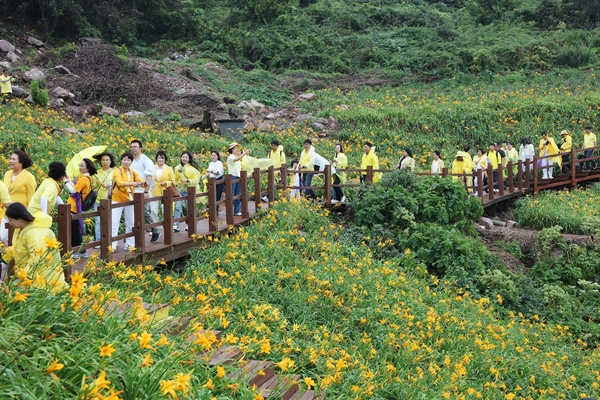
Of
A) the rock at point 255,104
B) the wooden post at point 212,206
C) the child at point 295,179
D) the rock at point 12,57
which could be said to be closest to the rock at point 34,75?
the rock at point 12,57

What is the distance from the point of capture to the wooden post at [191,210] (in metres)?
8.46

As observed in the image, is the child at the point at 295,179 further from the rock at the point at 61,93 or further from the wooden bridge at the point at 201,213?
the rock at the point at 61,93

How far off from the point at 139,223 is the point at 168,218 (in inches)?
27.3

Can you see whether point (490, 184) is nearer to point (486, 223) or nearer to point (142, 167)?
point (486, 223)

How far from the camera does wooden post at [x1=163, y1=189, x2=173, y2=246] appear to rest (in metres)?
8.00

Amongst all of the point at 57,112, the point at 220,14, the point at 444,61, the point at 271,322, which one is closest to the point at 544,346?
the point at 271,322

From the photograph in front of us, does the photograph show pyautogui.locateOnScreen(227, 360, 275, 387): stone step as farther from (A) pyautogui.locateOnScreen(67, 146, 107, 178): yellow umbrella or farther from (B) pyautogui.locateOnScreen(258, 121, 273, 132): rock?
(B) pyautogui.locateOnScreen(258, 121, 273, 132): rock

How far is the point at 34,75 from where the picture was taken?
1961 centimetres

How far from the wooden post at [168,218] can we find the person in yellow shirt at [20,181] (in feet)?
5.54

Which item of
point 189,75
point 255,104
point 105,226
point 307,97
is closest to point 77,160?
point 105,226

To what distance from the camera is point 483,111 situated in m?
22.1

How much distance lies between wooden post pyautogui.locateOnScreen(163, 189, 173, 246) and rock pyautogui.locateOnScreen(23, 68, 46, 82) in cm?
1349

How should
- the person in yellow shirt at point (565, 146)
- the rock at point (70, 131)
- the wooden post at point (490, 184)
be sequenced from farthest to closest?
the person in yellow shirt at point (565, 146)
the wooden post at point (490, 184)
the rock at point (70, 131)

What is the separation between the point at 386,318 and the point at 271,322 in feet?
5.54
